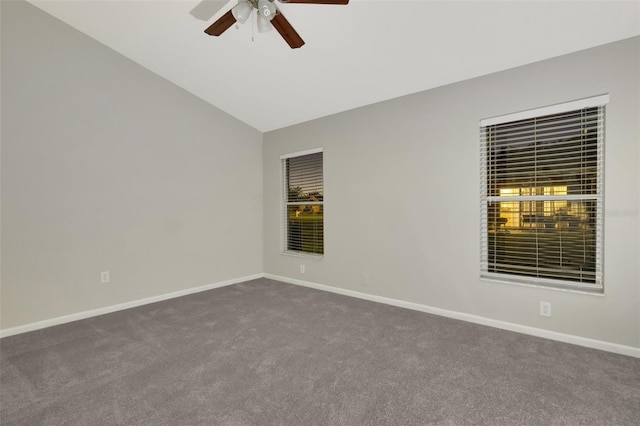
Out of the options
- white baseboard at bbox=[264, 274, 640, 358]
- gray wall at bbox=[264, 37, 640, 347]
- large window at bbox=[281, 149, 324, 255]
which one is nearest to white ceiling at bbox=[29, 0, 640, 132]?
gray wall at bbox=[264, 37, 640, 347]

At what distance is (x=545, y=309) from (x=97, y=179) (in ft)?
15.6

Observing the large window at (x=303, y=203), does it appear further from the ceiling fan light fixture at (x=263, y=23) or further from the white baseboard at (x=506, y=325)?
the ceiling fan light fixture at (x=263, y=23)

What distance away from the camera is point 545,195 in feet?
9.11

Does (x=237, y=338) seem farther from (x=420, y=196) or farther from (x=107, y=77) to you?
(x=107, y=77)

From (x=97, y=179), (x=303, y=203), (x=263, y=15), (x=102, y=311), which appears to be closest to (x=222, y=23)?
(x=263, y=15)

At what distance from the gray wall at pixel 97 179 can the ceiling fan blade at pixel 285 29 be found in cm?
240

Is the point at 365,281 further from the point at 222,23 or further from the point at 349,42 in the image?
the point at 222,23

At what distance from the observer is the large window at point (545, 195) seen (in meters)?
2.58

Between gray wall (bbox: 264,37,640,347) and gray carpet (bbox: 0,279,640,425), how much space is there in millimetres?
338

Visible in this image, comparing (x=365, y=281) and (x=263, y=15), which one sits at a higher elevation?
(x=263, y=15)

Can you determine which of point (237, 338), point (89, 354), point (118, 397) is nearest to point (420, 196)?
point (237, 338)

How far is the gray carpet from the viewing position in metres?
1.70

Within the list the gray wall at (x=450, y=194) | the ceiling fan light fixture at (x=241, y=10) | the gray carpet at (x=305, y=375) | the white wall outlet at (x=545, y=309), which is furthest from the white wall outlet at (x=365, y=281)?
the ceiling fan light fixture at (x=241, y=10)

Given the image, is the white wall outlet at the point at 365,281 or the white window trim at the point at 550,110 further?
the white wall outlet at the point at 365,281
